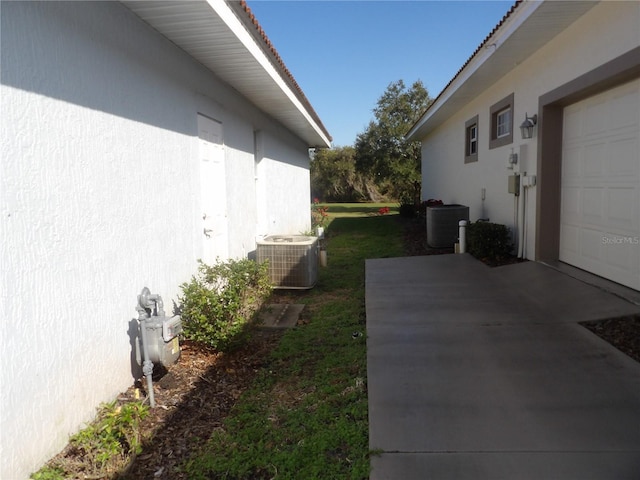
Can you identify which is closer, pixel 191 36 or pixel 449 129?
pixel 191 36

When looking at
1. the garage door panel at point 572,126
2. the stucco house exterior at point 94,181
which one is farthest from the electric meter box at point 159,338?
the garage door panel at point 572,126

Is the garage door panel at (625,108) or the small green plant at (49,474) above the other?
the garage door panel at (625,108)

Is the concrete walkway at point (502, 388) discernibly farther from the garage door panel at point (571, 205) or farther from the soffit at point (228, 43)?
the soffit at point (228, 43)

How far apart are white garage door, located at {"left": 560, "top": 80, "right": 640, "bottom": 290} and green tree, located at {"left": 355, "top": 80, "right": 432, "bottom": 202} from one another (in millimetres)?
17200

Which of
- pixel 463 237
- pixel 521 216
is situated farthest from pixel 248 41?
pixel 463 237

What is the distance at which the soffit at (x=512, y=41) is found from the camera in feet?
18.1

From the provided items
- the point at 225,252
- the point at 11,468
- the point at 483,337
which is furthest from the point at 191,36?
the point at 483,337

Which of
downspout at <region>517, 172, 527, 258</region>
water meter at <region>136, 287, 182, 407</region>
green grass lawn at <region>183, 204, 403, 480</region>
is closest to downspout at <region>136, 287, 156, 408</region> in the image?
water meter at <region>136, 287, 182, 407</region>

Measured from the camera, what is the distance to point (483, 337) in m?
4.58

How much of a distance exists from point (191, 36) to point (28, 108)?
7.37 ft

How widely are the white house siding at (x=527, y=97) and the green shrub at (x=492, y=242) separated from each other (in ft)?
1.49

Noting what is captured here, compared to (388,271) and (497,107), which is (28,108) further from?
(497,107)

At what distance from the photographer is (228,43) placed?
4.66 m

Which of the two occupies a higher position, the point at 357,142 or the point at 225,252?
the point at 357,142
